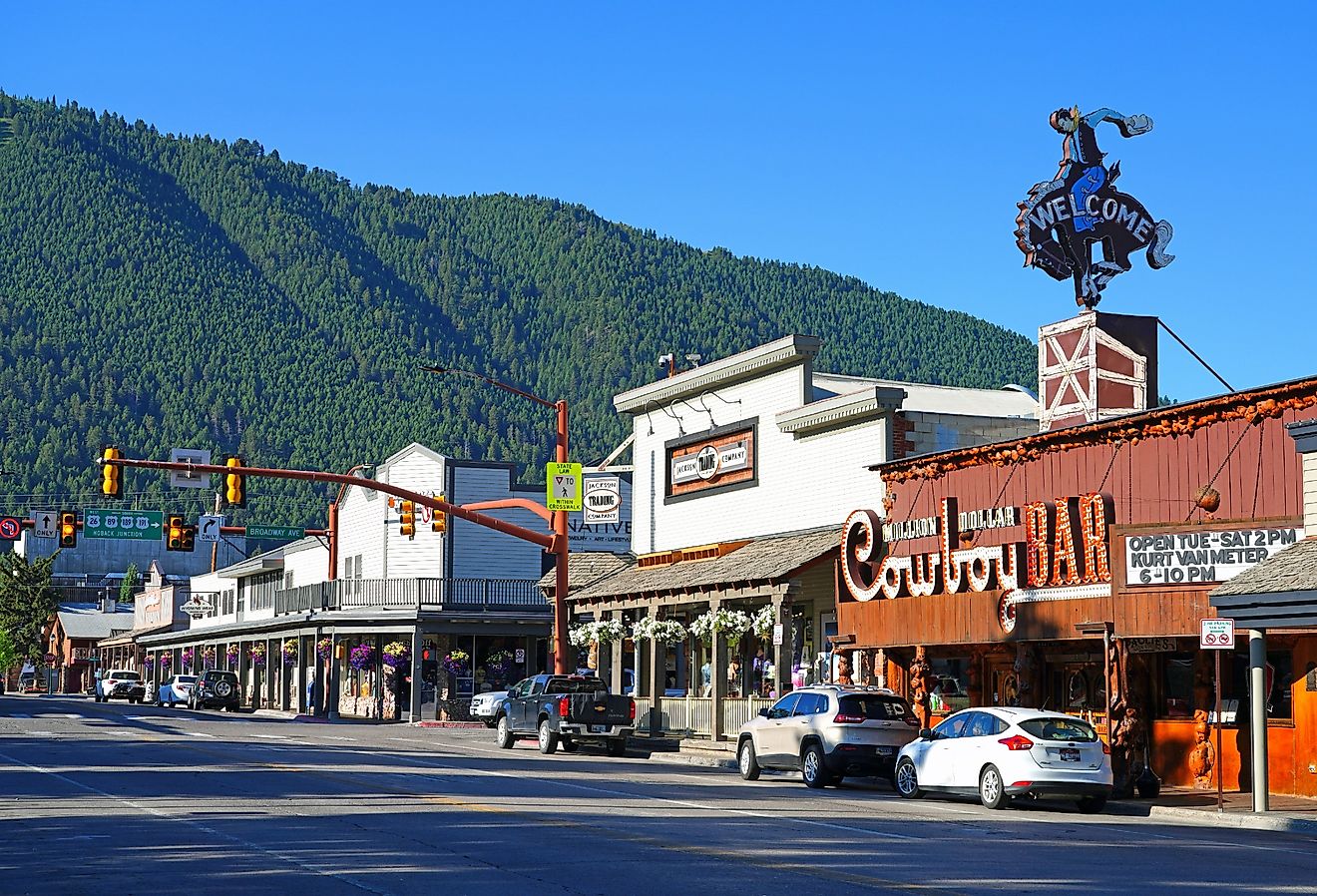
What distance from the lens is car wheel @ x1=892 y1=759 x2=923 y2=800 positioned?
89.6 ft

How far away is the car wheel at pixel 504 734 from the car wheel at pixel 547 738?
2.06 metres

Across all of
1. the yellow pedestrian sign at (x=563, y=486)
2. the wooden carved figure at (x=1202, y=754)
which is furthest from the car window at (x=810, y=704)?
the yellow pedestrian sign at (x=563, y=486)

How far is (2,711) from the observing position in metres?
70.1

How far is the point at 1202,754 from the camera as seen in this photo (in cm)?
2894

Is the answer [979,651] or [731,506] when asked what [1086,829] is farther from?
[731,506]

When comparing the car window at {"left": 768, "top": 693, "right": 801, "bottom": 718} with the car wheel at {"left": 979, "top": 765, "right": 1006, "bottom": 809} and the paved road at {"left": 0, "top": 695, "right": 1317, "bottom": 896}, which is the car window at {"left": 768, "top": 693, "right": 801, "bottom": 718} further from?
the car wheel at {"left": 979, "top": 765, "right": 1006, "bottom": 809}

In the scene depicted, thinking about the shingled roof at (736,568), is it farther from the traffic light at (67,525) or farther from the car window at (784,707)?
the traffic light at (67,525)

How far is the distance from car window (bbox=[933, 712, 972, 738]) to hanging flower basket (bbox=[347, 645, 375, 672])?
42.1m

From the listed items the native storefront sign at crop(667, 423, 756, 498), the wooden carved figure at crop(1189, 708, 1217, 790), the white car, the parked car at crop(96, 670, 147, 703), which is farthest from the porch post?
the parked car at crop(96, 670, 147, 703)

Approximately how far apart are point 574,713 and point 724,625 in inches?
165

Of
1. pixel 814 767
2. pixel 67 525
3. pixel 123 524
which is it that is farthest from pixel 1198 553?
pixel 123 524

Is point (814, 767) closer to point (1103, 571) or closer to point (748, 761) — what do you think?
point (748, 761)

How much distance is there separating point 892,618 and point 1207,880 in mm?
19623

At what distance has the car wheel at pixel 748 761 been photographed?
31750 millimetres
